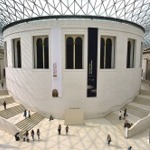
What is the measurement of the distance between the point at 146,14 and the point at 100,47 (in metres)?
33.3

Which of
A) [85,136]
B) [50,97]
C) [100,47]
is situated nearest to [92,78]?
[100,47]

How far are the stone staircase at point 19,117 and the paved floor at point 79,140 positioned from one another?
3.67 ft

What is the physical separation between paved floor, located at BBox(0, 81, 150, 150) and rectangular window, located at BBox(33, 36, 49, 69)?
8.27 meters

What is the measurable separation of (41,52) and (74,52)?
458 centimetres

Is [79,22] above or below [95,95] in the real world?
above

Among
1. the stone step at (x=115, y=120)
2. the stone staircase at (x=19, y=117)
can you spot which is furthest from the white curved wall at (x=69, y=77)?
the stone staircase at (x=19, y=117)

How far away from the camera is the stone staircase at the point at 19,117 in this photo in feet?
66.0

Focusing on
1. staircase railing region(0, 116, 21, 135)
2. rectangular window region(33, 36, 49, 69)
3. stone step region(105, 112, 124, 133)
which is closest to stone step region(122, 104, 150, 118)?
stone step region(105, 112, 124, 133)

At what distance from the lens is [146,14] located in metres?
49.4

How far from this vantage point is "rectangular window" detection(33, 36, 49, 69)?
2364cm

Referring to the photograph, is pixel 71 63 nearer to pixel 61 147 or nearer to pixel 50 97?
pixel 50 97

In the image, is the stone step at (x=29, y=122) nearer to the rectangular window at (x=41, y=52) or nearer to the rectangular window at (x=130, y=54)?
the rectangular window at (x=41, y=52)

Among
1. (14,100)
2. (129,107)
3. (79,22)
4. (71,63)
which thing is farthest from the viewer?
(14,100)

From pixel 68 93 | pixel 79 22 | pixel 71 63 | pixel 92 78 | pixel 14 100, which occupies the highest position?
pixel 79 22
